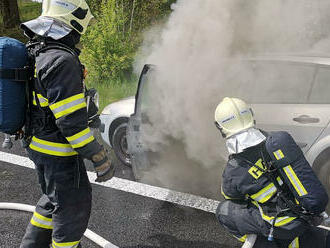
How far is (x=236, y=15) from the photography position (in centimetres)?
444

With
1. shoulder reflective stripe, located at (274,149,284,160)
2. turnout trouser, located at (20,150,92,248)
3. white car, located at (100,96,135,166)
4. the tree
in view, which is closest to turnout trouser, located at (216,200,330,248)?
shoulder reflective stripe, located at (274,149,284,160)

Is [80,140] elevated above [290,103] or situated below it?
above

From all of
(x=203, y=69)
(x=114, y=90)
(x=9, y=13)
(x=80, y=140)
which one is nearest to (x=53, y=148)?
(x=80, y=140)

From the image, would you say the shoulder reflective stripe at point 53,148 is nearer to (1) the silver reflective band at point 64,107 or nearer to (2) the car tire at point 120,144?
(1) the silver reflective band at point 64,107

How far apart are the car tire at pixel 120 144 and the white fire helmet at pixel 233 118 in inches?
102

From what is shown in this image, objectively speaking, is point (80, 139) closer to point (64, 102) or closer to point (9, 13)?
point (64, 102)

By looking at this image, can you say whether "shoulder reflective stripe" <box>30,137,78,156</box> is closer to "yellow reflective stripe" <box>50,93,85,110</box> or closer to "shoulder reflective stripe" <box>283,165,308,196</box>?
Result: "yellow reflective stripe" <box>50,93,85,110</box>

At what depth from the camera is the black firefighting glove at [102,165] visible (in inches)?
90.1

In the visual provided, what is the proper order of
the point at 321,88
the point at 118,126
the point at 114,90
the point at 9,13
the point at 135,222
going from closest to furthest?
the point at 135,222 < the point at 321,88 < the point at 118,126 < the point at 114,90 < the point at 9,13

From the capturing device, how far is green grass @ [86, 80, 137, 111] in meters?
7.76

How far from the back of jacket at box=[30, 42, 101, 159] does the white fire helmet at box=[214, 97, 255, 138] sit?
83 cm

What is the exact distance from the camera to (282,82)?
379 centimetres

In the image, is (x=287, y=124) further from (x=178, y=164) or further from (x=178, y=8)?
(x=178, y=8)

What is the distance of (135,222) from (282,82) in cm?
211
